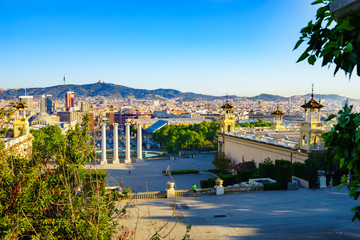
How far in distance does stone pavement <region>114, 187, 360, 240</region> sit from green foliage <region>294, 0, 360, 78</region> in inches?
395

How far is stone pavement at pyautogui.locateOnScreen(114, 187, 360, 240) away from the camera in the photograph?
622 inches

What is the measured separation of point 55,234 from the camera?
8.30 metres

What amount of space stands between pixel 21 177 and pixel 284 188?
21.1m

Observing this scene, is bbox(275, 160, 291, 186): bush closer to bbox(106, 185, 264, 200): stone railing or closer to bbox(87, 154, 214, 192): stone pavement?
bbox(106, 185, 264, 200): stone railing

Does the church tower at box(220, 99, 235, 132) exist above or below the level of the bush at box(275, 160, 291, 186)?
above

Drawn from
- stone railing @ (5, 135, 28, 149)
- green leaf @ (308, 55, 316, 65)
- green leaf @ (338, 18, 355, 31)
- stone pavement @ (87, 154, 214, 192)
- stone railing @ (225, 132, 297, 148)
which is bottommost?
stone pavement @ (87, 154, 214, 192)

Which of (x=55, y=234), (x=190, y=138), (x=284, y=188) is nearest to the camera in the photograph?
(x=55, y=234)

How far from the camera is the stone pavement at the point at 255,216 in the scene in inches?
622

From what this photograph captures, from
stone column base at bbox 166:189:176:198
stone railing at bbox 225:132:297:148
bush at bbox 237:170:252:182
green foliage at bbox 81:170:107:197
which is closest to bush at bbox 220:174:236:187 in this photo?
bush at bbox 237:170:252:182

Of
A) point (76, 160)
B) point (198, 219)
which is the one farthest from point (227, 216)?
point (76, 160)

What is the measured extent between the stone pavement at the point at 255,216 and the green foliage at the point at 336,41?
32.9 feet

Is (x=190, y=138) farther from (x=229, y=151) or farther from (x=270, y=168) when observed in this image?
(x=270, y=168)

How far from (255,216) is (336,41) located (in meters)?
16.6

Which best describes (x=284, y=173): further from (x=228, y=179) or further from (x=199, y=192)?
(x=199, y=192)
